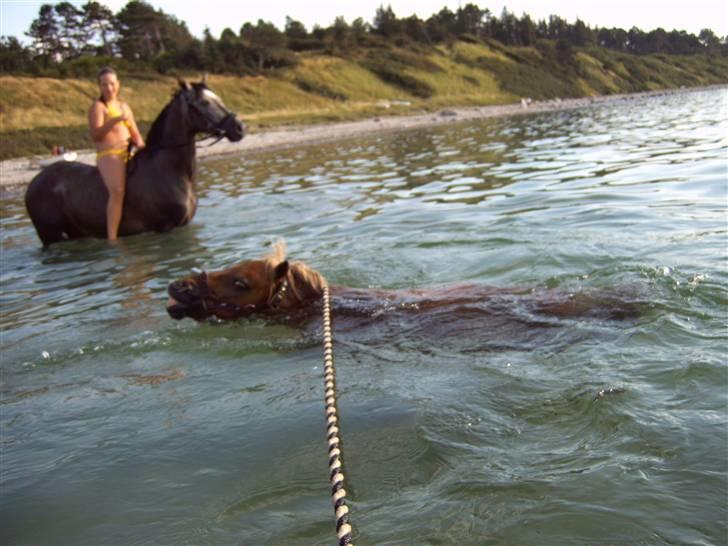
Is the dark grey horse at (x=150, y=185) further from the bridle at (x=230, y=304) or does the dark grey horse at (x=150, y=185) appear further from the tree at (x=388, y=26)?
the tree at (x=388, y=26)

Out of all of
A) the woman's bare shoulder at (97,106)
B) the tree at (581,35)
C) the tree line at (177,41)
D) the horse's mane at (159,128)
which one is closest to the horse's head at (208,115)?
the horse's mane at (159,128)

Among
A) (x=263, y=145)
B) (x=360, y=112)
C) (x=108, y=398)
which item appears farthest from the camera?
(x=360, y=112)

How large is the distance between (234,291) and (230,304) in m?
0.10

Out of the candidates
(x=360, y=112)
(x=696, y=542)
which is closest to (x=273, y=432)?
(x=696, y=542)

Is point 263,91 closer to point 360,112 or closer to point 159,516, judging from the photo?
point 360,112

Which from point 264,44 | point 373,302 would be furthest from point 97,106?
point 264,44

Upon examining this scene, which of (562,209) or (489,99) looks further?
(489,99)

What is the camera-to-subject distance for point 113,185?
9484mm

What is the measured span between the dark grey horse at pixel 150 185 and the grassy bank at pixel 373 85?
2056 centimetres

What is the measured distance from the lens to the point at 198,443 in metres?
3.45

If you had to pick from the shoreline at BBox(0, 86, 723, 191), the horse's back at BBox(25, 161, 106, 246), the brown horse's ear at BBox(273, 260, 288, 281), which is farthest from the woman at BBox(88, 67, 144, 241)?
the shoreline at BBox(0, 86, 723, 191)

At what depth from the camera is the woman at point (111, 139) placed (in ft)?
30.0

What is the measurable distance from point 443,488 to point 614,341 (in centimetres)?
195

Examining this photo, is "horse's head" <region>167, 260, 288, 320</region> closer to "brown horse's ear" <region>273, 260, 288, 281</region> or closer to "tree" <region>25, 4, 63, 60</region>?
"brown horse's ear" <region>273, 260, 288, 281</region>
